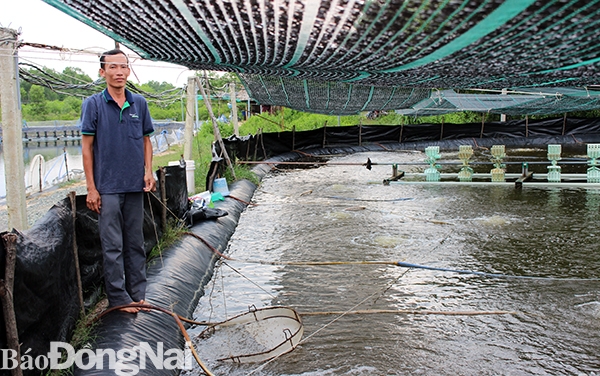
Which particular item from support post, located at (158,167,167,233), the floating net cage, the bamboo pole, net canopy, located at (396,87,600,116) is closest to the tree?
net canopy, located at (396,87,600,116)

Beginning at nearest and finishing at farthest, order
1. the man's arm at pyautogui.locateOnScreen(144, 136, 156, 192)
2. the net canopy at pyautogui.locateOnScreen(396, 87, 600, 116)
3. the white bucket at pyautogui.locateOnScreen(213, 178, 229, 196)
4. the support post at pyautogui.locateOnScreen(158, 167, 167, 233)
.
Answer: the man's arm at pyautogui.locateOnScreen(144, 136, 156, 192) → the support post at pyautogui.locateOnScreen(158, 167, 167, 233) → the white bucket at pyautogui.locateOnScreen(213, 178, 229, 196) → the net canopy at pyautogui.locateOnScreen(396, 87, 600, 116)

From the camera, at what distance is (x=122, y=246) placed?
3391mm

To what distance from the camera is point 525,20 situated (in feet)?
8.76

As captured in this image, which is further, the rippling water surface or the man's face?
the rippling water surface

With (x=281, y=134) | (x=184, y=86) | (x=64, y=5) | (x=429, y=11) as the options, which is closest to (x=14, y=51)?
(x=64, y=5)

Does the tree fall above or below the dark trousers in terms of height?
above

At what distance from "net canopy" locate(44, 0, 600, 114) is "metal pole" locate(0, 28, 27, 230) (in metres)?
1.30

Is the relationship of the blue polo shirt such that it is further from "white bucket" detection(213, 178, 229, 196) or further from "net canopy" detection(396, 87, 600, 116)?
"net canopy" detection(396, 87, 600, 116)

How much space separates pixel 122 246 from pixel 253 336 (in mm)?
1282

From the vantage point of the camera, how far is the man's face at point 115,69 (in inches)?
126

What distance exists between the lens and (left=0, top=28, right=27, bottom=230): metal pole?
14.8 feet

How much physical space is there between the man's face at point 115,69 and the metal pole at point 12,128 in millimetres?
1849

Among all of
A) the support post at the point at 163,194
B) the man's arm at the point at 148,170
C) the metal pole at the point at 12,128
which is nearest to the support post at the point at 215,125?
the support post at the point at 163,194

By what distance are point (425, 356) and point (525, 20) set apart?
89.4 inches
